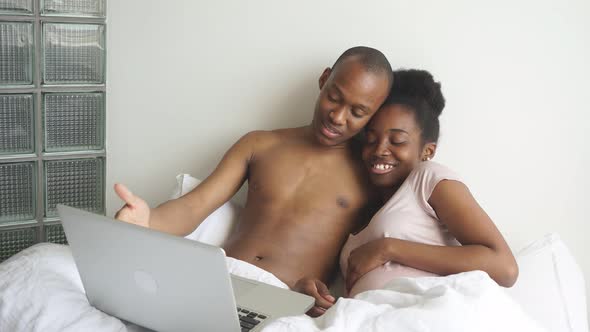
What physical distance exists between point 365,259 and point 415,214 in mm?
166

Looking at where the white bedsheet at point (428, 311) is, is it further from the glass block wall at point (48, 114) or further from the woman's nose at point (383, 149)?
the glass block wall at point (48, 114)

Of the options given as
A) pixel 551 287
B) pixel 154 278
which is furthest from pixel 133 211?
pixel 551 287

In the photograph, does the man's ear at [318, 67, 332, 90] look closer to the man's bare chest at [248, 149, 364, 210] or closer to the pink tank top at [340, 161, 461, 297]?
the man's bare chest at [248, 149, 364, 210]

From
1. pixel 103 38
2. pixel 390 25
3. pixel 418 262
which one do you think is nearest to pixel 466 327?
pixel 418 262

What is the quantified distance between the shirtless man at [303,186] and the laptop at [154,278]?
357 mm

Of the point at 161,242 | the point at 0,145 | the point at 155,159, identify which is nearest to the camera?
the point at 161,242

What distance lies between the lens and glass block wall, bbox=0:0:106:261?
70.2 inches

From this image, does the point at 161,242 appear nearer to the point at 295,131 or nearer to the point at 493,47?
the point at 295,131

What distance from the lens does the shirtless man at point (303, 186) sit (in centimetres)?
175

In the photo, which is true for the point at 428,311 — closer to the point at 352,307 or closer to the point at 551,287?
the point at 352,307

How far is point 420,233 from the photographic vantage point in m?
1.66

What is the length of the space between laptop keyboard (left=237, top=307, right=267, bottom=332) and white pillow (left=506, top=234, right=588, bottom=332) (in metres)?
0.78

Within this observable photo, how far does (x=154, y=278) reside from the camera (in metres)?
1.23

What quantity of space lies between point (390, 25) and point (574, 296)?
889mm
